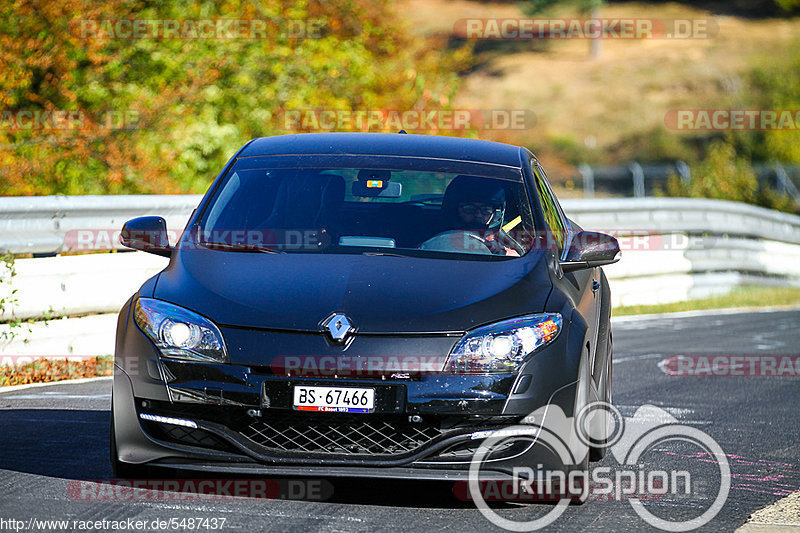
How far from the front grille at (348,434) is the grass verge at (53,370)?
402 cm

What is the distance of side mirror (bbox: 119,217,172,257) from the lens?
614cm

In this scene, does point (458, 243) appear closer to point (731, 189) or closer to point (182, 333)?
point (182, 333)

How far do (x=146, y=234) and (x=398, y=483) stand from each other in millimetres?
1702

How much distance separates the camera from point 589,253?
6090mm

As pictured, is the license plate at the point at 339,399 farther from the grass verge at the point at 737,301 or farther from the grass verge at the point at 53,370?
the grass verge at the point at 737,301

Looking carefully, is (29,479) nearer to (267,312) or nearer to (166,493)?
(166,493)

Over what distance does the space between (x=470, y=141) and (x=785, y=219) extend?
14782 millimetres

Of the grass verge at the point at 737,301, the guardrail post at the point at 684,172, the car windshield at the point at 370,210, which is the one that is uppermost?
the car windshield at the point at 370,210

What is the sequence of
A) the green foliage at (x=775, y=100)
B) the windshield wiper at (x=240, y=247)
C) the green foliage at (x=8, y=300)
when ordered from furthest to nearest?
the green foliage at (x=775, y=100) → the green foliage at (x=8, y=300) → the windshield wiper at (x=240, y=247)

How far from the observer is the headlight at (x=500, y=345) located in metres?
5.07

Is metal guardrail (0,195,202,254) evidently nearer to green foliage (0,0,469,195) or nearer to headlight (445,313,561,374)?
headlight (445,313,561,374)

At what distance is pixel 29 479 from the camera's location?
5.61m

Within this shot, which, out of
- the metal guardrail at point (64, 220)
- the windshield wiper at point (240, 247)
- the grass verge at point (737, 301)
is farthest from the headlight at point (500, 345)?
the grass verge at point (737, 301)

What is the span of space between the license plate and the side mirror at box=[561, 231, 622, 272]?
4.69 feet
